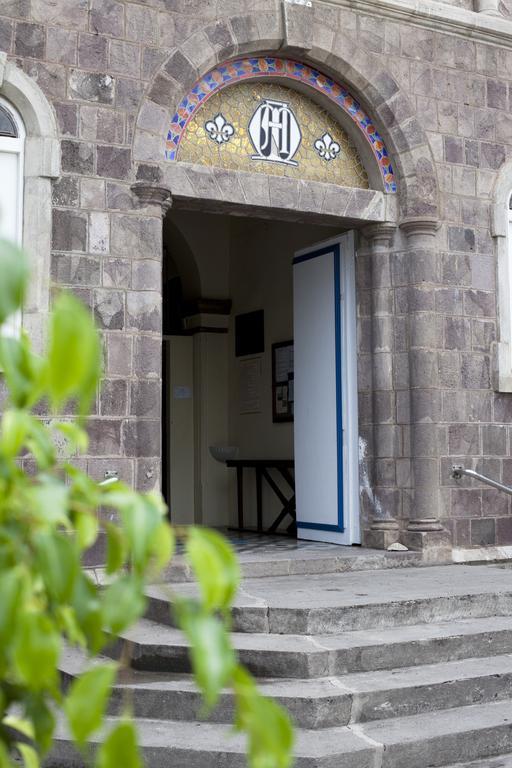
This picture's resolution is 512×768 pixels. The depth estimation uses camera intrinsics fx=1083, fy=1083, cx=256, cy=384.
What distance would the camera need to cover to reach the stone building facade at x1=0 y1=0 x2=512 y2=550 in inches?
263

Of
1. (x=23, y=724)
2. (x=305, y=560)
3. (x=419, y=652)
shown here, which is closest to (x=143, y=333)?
(x=305, y=560)

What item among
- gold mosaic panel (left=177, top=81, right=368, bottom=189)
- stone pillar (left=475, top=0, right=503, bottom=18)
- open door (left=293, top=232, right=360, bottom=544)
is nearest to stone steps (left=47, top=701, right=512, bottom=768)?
open door (left=293, top=232, right=360, bottom=544)

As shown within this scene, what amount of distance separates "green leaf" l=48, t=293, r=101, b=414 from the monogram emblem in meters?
6.65

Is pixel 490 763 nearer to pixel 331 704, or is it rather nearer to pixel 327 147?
pixel 331 704

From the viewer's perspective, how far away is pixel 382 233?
794 cm

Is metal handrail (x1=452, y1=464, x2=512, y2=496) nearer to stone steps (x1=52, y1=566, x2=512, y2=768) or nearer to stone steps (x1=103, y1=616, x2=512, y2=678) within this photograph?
stone steps (x1=52, y1=566, x2=512, y2=768)

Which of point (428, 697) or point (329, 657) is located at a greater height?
point (329, 657)

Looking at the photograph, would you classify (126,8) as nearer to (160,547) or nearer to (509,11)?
(509,11)

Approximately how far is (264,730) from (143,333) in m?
5.84

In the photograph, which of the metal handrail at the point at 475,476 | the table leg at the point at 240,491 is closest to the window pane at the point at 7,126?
the metal handrail at the point at 475,476

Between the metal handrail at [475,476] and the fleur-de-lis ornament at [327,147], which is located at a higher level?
the fleur-de-lis ornament at [327,147]

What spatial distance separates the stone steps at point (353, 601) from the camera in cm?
532

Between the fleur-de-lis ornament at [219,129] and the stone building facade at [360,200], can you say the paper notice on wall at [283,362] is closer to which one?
the stone building facade at [360,200]

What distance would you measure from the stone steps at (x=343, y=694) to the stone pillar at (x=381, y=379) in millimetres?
2740
